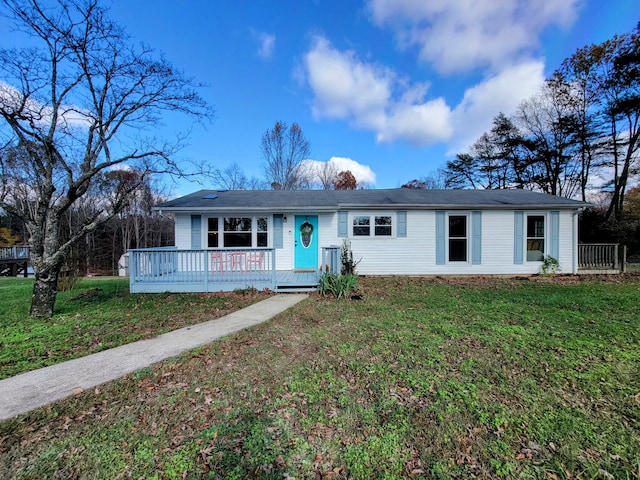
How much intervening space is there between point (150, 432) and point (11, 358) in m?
2.89

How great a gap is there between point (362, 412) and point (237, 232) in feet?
27.5

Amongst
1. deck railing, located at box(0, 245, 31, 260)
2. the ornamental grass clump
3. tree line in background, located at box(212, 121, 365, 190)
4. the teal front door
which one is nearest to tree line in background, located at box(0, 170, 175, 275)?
deck railing, located at box(0, 245, 31, 260)

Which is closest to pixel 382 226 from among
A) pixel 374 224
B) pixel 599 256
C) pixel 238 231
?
pixel 374 224

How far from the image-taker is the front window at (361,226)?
10.3m

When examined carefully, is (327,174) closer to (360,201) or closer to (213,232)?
(360,201)

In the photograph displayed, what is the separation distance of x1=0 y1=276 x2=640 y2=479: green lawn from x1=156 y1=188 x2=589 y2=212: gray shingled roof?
6.06m

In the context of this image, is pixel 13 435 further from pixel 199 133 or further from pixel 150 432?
pixel 199 133

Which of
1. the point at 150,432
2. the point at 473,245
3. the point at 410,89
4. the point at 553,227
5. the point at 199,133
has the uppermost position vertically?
the point at 410,89

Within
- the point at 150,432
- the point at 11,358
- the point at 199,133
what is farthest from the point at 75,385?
the point at 199,133

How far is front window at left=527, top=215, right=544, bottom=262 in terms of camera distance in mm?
10445

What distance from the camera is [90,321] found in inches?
204

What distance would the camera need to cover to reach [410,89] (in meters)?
13.8

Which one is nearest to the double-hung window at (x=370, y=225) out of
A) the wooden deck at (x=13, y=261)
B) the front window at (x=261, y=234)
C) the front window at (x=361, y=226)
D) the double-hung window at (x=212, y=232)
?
the front window at (x=361, y=226)

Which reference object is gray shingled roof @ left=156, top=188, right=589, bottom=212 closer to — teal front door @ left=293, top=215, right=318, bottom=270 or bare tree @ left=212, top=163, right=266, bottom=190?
teal front door @ left=293, top=215, right=318, bottom=270
